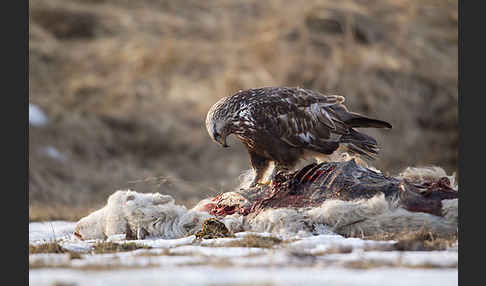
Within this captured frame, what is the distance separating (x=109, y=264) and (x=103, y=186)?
9298 millimetres

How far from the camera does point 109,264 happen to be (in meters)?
3.26

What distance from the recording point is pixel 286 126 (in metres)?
5.47

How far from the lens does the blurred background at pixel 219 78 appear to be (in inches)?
530

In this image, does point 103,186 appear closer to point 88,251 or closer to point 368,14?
point 368,14

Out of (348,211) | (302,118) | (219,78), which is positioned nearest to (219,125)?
(302,118)

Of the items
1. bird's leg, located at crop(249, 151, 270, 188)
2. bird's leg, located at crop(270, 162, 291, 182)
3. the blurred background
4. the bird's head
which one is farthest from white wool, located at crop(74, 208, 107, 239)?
the blurred background

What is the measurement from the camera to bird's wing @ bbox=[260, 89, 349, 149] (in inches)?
214

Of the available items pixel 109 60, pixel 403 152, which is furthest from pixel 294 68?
pixel 109 60

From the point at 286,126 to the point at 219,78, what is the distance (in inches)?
342

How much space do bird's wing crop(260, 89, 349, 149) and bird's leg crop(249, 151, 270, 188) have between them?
9.6 inches

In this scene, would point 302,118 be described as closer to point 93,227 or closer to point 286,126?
point 286,126

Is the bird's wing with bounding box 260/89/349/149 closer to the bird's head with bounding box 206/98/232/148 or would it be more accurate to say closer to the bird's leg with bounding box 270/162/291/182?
the bird's leg with bounding box 270/162/291/182

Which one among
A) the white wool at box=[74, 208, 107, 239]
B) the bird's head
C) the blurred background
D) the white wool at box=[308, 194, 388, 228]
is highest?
the blurred background

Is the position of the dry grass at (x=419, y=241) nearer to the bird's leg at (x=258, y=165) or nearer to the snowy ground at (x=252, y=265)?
the snowy ground at (x=252, y=265)
